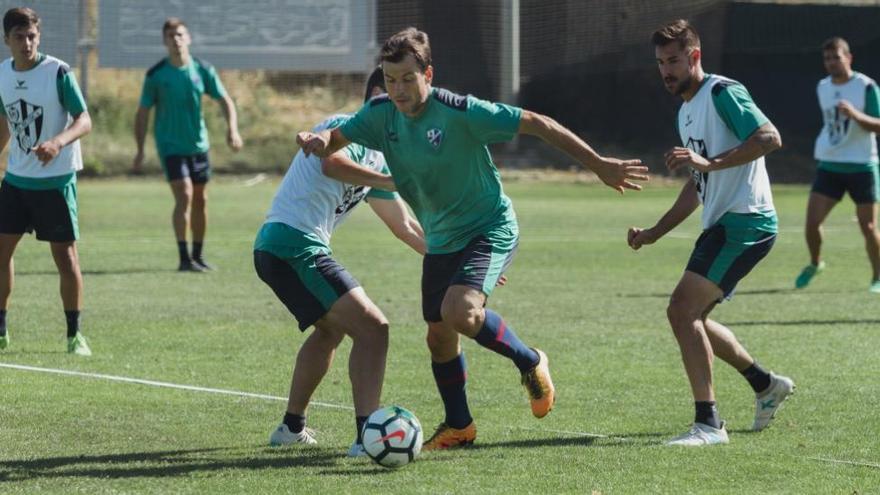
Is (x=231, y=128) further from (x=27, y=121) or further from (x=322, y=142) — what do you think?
(x=322, y=142)

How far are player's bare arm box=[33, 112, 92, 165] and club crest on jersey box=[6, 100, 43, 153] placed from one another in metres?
0.11

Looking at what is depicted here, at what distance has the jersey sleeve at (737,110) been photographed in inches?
284

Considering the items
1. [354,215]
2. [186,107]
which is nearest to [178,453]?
[186,107]

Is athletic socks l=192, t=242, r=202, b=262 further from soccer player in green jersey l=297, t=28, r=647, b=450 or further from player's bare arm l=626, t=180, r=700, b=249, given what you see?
soccer player in green jersey l=297, t=28, r=647, b=450

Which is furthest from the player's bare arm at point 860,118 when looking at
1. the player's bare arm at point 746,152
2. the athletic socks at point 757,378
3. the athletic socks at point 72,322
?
the athletic socks at point 72,322

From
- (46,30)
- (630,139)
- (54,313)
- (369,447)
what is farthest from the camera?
(630,139)

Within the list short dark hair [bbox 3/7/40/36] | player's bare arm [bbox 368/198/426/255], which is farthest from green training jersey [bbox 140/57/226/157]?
player's bare arm [bbox 368/198/426/255]

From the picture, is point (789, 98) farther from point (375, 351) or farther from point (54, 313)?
point (375, 351)

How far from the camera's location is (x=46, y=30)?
31547 millimetres

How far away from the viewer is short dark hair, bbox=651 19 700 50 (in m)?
7.32

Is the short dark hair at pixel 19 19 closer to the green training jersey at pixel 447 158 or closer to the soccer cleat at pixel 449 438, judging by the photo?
the green training jersey at pixel 447 158

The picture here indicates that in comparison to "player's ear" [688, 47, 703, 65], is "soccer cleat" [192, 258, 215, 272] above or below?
below

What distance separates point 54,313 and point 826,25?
80.3 feet

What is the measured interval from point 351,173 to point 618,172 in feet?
4.14
